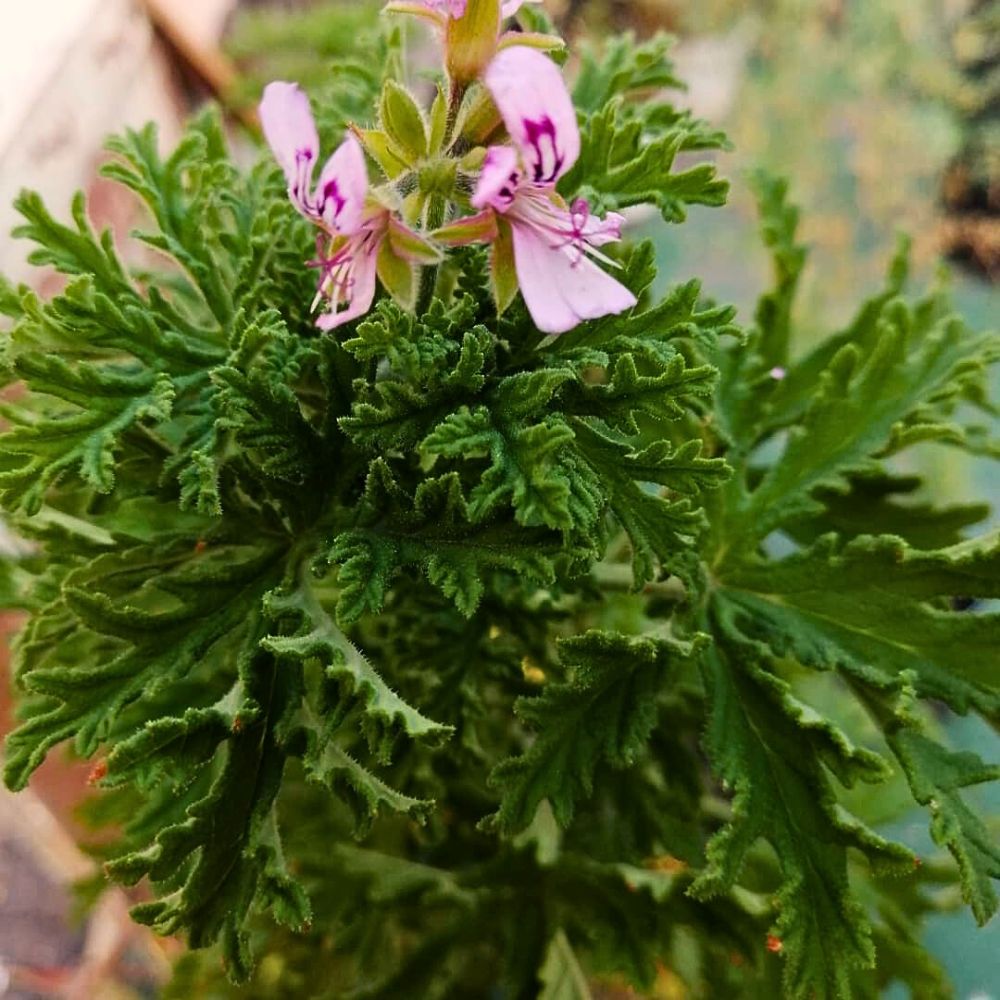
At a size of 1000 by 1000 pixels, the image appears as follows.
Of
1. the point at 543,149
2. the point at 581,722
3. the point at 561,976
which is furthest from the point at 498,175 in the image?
the point at 561,976

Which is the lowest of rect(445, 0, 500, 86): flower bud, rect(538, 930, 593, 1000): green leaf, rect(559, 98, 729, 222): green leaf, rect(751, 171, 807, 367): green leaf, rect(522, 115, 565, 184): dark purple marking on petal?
rect(538, 930, 593, 1000): green leaf

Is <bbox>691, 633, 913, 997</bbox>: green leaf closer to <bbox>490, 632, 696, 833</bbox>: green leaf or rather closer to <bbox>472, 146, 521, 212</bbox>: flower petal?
<bbox>490, 632, 696, 833</bbox>: green leaf

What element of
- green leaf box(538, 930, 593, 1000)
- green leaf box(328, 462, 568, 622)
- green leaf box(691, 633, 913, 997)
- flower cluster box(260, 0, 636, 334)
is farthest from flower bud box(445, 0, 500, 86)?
green leaf box(538, 930, 593, 1000)

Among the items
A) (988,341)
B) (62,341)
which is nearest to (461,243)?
→ (62,341)

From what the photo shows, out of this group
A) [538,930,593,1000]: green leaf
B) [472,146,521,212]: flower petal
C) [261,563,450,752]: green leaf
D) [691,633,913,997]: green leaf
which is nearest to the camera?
[472,146,521,212]: flower petal

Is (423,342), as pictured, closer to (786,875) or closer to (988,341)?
(786,875)

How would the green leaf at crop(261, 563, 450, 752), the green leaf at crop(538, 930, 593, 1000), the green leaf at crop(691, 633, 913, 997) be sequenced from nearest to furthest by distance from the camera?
the green leaf at crop(261, 563, 450, 752), the green leaf at crop(691, 633, 913, 997), the green leaf at crop(538, 930, 593, 1000)

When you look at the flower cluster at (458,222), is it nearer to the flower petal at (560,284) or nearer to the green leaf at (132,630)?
the flower petal at (560,284)

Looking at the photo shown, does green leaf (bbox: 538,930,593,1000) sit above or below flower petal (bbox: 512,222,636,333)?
below
